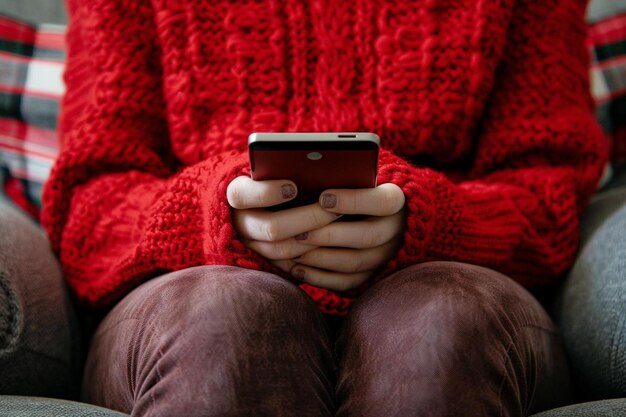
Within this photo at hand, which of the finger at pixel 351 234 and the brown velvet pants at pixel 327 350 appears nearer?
the brown velvet pants at pixel 327 350

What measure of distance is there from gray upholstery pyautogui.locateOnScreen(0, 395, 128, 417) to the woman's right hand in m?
0.21

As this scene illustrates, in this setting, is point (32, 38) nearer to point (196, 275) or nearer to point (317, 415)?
point (196, 275)

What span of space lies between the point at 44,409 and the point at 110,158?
353mm

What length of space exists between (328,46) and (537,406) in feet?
1.61

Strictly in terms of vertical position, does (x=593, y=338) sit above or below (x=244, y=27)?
below

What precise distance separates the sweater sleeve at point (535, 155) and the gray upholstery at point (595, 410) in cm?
21

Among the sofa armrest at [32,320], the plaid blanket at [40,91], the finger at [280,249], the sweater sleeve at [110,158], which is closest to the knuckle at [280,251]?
the finger at [280,249]

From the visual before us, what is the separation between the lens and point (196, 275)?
0.60 meters

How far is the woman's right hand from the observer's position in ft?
2.04

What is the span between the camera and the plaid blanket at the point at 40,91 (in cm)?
106

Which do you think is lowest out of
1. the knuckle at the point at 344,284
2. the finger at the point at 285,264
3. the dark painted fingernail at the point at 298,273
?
the knuckle at the point at 344,284

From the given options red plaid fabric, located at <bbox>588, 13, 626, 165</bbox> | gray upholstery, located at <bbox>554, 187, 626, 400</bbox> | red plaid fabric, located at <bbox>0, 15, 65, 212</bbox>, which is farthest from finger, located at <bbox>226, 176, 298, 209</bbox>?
red plaid fabric, located at <bbox>588, 13, 626, 165</bbox>

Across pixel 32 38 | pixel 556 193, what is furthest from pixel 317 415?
pixel 32 38

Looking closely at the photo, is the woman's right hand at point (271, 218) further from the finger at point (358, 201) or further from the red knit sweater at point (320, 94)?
the red knit sweater at point (320, 94)
